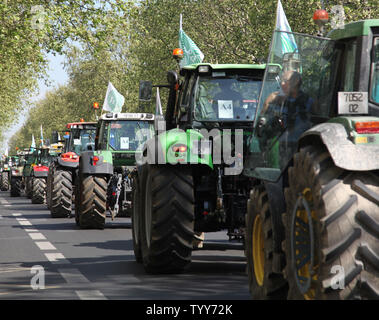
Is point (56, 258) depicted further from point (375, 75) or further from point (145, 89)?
point (375, 75)

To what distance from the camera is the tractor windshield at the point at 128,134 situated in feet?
66.9

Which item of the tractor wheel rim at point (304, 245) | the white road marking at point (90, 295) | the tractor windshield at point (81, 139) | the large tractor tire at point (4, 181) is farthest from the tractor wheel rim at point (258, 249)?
the large tractor tire at point (4, 181)

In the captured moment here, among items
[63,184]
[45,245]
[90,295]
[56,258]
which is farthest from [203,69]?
[63,184]

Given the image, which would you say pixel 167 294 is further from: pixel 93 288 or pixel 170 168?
pixel 170 168

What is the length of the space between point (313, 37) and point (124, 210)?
13.6 meters

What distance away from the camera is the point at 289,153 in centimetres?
686

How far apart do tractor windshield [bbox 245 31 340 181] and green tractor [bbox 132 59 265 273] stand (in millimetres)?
2264

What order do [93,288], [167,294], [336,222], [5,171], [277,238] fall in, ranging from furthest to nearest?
1. [5,171]
2. [93,288]
3. [167,294]
4. [277,238]
5. [336,222]

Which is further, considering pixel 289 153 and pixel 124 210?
pixel 124 210

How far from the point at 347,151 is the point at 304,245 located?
2.60 ft

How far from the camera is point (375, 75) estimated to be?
6.10m

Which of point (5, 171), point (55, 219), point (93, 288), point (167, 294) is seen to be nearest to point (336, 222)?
point (167, 294)

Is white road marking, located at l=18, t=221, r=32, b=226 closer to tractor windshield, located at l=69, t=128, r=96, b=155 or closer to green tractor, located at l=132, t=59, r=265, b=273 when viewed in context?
tractor windshield, located at l=69, t=128, r=96, b=155

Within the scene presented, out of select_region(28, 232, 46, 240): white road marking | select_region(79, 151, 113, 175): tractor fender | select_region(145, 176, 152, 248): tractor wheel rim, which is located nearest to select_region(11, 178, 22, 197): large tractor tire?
select_region(79, 151, 113, 175): tractor fender
